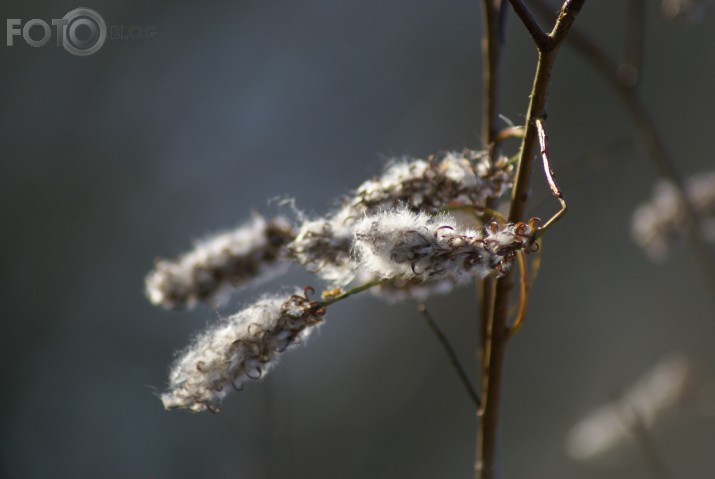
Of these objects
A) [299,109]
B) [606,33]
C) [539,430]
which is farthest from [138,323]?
[606,33]

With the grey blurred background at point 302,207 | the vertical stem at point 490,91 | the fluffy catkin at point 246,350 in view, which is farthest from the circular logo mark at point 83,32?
the fluffy catkin at point 246,350

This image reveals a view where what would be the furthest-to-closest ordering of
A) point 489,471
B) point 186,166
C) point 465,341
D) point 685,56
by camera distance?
A: point 186,166
point 465,341
point 685,56
point 489,471

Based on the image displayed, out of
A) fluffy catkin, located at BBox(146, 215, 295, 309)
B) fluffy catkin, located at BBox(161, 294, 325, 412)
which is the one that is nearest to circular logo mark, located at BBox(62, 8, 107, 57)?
fluffy catkin, located at BBox(146, 215, 295, 309)

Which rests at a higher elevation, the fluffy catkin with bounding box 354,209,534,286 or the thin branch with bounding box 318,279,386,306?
the thin branch with bounding box 318,279,386,306

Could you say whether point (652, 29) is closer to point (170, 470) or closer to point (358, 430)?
point (358, 430)

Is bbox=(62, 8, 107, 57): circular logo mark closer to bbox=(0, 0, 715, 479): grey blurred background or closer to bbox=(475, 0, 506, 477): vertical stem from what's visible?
bbox=(0, 0, 715, 479): grey blurred background
